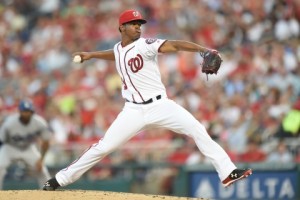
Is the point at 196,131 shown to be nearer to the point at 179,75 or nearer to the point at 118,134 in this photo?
the point at 118,134

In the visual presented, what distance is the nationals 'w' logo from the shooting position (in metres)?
9.00

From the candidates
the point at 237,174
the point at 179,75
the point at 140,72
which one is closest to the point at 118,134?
the point at 140,72

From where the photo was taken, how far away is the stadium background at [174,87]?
13758mm

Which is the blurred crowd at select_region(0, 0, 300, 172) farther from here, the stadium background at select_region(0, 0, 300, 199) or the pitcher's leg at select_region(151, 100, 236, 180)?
the pitcher's leg at select_region(151, 100, 236, 180)

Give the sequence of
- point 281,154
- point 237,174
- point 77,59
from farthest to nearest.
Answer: point 281,154 < point 77,59 < point 237,174

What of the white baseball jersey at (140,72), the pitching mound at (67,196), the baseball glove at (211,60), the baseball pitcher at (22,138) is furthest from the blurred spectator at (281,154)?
the baseball glove at (211,60)

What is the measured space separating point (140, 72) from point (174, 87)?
693 centimetres

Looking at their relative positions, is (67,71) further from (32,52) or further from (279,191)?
(279,191)

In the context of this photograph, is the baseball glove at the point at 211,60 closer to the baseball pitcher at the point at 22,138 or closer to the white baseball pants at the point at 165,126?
the white baseball pants at the point at 165,126

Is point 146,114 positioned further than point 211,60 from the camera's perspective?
Yes

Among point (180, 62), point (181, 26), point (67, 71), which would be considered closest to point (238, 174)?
point (180, 62)

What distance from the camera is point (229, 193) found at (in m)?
13.5

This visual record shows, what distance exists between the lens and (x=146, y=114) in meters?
9.02

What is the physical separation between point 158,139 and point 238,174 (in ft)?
19.8
